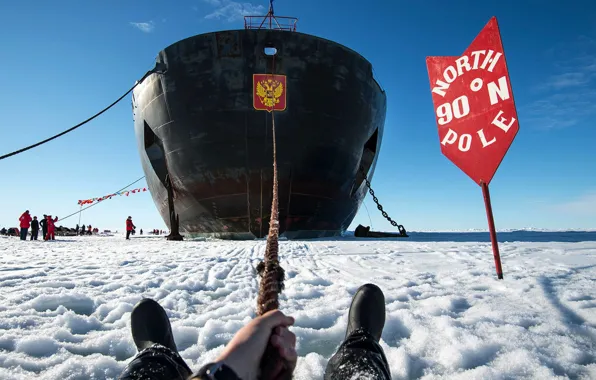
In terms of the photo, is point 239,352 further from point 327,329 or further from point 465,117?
point 465,117

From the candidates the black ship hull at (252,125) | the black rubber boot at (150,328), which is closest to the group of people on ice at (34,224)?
the black ship hull at (252,125)

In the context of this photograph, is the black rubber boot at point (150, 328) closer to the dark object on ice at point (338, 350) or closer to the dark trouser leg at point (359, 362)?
the dark object on ice at point (338, 350)

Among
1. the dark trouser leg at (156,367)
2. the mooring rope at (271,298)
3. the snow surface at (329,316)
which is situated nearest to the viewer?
the mooring rope at (271,298)

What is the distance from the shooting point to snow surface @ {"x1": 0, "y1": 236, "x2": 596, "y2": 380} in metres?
1.34

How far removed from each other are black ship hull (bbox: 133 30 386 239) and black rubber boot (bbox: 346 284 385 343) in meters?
5.51

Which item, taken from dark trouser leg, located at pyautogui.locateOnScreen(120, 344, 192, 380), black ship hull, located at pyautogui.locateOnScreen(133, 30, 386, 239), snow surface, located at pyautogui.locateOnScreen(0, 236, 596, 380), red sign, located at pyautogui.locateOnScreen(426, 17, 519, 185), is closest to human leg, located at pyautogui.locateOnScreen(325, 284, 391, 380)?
snow surface, located at pyautogui.locateOnScreen(0, 236, 596, 380)

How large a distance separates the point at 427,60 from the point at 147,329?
10.5 ft

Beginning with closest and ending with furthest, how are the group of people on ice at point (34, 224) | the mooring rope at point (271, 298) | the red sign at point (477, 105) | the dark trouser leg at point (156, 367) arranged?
the mooring rope at point (271, 298) < the dark trouser leg at point (156, 367) < the red sign at point (477, 105) < the group of people on ice at point (34, 224)

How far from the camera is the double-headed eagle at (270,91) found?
21.9ft

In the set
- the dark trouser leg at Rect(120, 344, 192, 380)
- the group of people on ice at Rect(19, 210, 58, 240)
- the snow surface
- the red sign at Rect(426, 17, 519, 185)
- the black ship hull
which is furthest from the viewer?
the group of people on ice at Rect(19, 210, 58, 240)

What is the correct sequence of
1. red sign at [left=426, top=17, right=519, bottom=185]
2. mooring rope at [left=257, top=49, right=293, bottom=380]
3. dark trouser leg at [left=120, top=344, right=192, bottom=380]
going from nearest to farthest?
mooring rope at [left=257, top=49, right=293, bottom=380] < dark trouser leg at [left=120, top=344, right=192, bottom=380] < red sign at [left=426, top=17, right=519, bottom=185]

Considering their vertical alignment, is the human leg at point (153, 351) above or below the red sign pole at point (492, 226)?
below

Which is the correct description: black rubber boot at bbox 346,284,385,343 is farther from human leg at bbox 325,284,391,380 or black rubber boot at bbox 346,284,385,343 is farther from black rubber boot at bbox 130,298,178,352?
black rubber boot at bbox 130,298,178,352

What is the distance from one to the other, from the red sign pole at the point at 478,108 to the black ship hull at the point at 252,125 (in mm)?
3952
